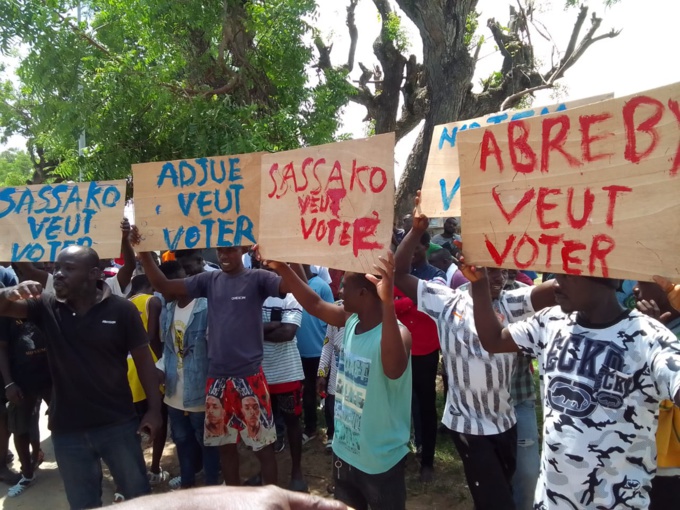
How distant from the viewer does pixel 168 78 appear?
515cm

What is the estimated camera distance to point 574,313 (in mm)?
2229

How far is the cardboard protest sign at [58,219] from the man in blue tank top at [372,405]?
1.74m

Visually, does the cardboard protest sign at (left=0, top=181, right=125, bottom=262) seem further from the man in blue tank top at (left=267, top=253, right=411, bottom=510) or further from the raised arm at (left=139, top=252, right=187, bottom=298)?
the man in blue tank top at (left=267, top=253, right=411, bottom=510)

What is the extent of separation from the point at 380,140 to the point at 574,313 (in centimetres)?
116

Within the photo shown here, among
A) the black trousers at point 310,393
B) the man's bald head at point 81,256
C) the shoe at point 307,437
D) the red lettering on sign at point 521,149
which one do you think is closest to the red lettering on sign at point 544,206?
the red lettering on sign at point 521,149

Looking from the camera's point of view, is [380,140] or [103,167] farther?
[103,167]

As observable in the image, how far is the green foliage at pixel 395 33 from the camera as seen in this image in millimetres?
12196

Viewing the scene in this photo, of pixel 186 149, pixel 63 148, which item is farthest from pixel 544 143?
pixel 63 148

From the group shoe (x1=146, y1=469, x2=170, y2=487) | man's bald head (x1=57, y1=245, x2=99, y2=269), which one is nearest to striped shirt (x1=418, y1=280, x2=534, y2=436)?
man's bald head (x1=57, y1=245, x2=99, y2=269)

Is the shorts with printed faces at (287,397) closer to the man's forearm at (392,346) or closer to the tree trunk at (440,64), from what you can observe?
the man's forearm at (392,346)

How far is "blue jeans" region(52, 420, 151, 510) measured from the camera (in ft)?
10.0

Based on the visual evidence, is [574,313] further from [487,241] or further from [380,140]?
[380,140]

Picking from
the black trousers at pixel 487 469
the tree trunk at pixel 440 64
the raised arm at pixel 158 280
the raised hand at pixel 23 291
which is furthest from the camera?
the tree trunk at pixel 440 64

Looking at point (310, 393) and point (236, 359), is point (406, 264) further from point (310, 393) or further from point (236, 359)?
point (310, 393)
